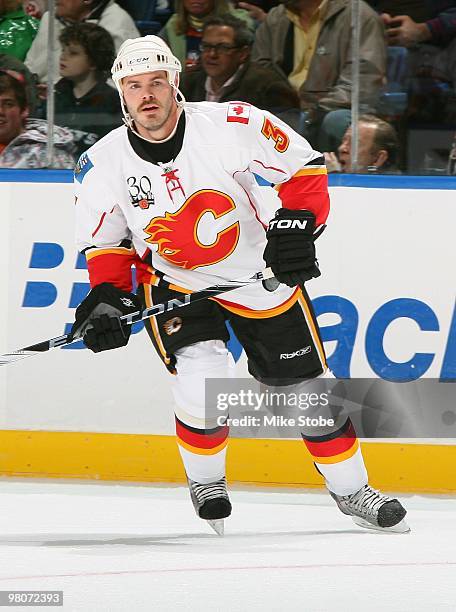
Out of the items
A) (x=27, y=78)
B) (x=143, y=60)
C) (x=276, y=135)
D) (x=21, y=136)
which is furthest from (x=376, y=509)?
(x=27, y=78)

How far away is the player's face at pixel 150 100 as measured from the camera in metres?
3.33

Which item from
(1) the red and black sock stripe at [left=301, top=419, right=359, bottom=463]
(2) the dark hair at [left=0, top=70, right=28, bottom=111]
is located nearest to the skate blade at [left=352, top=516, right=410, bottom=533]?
(1) the red and black sock stripe at [left=301, top=419, right=359, bottom=463]

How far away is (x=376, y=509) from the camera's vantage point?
3482 mm

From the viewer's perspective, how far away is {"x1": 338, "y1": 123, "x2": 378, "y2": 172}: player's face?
4.22 m

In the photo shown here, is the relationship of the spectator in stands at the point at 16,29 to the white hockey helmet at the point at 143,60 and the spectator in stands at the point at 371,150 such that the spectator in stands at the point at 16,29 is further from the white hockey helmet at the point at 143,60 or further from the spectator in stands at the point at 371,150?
the white hockey helmet at the point at 143,60

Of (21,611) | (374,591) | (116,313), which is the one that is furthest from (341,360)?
(21,611)

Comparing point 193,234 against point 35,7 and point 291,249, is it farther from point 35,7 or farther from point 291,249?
point 35,7

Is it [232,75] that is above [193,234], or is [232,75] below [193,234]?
above

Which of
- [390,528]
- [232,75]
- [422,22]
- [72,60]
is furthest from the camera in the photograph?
[72,60]

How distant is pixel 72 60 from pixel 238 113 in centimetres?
113

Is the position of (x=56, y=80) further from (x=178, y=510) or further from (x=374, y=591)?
(x=374, y=591)

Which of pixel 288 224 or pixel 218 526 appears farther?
pixel 218 526

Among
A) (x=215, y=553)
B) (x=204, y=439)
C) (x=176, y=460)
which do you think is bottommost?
(x=176, y=460)

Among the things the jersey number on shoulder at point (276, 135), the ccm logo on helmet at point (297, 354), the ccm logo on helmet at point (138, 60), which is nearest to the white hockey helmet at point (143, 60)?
the ccm logo on helmet at point (138, 60)
